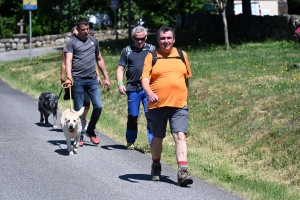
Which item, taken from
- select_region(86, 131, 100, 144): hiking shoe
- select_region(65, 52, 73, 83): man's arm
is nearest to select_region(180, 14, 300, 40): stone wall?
select_region(86, 131, 100, 144): hiking shoe

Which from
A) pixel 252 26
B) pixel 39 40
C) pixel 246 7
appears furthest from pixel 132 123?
pixel 39 40

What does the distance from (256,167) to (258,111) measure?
2.68m

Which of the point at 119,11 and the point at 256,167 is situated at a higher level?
the point at 119,11

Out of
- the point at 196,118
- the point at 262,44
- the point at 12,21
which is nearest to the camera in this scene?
the point at 196,118

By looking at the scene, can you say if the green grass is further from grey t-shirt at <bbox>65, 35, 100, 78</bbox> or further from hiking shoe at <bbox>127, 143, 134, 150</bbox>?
grey t-shirt at <bbox>65, 35, 100, 78</bbox>

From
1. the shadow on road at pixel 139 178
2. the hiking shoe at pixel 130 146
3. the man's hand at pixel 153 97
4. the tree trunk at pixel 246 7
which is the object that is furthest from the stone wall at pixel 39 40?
the man's hand at pixel 153 97

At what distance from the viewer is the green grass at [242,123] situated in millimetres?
11406

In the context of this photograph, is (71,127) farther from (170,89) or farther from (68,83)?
(170,89)

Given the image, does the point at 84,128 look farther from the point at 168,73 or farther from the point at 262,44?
the point at 262,44

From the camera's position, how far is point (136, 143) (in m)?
14.0

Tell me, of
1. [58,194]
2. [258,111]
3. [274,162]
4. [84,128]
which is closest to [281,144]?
[274,162]

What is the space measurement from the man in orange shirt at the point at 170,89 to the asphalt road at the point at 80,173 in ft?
1.64

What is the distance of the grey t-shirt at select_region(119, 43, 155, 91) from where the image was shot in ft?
40.6

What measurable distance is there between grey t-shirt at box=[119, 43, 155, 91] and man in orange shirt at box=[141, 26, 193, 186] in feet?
8.88
